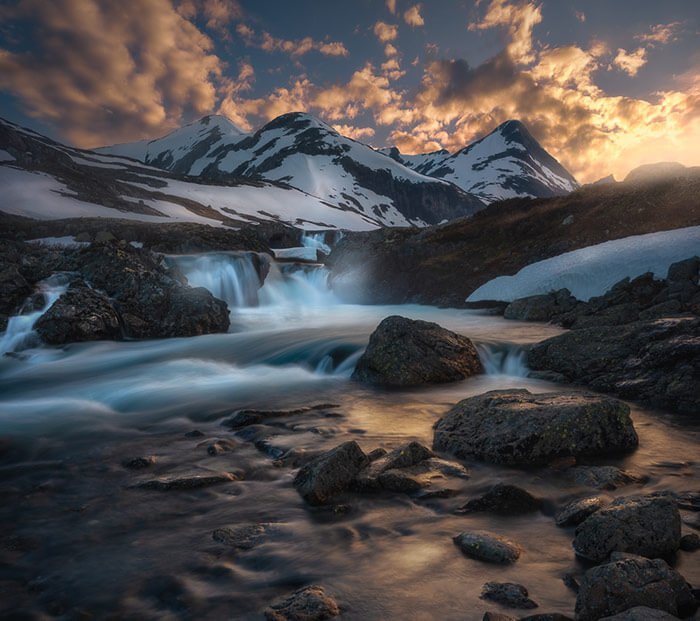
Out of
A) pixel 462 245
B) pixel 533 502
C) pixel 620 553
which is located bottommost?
pixel 533 502

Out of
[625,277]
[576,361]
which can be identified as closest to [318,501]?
[576,361]

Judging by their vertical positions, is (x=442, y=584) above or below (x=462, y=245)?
below

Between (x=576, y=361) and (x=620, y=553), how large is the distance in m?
7.10

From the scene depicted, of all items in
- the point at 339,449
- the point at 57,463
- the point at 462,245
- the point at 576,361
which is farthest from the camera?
the point at 462,245

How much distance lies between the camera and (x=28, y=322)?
46.5 ft

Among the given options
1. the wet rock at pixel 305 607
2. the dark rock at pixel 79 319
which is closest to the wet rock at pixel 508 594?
the wet rock at pixel 305 607

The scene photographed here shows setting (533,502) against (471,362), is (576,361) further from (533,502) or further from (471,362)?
(533,502)

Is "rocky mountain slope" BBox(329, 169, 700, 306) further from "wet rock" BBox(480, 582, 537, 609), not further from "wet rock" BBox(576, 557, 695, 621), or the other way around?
"wet rock" BBox(576, 557, 695, 621)

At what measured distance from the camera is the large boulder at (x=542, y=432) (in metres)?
5.30

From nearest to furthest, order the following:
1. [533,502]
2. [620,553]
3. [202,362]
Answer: [620,553]
[533,502]
[202,362]

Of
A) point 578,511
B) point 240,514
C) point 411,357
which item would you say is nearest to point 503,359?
point 411,357

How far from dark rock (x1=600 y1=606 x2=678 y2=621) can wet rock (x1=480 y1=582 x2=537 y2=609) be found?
632 millimetres

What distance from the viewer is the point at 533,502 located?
434cm

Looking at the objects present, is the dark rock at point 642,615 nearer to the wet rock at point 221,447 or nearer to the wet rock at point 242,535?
the wet rock at point 242,535
